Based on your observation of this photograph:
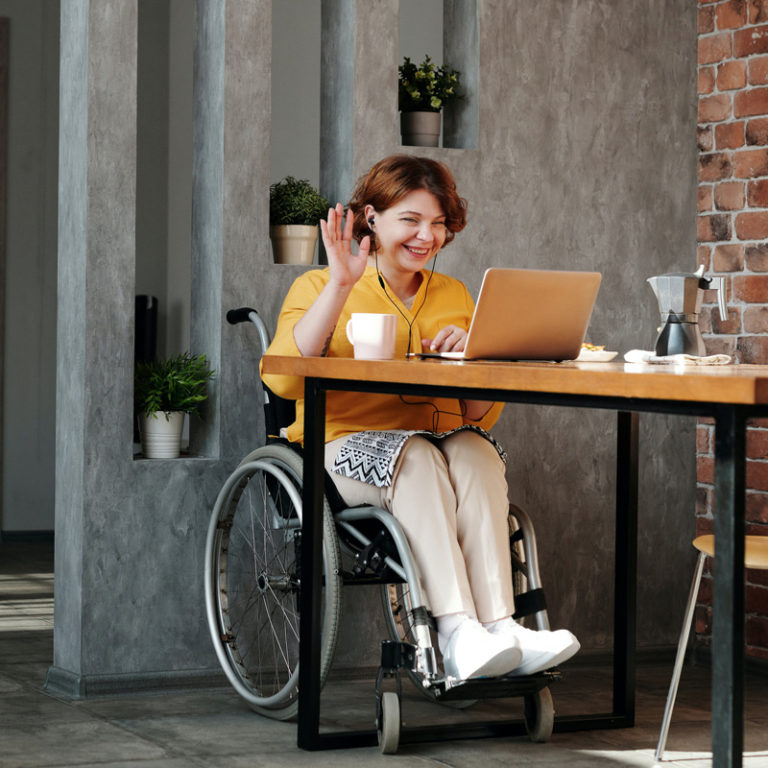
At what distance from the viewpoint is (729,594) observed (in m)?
1.81

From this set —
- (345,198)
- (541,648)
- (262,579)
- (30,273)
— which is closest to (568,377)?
(541,648)

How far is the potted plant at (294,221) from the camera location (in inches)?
139

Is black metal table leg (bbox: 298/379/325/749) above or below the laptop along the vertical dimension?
below

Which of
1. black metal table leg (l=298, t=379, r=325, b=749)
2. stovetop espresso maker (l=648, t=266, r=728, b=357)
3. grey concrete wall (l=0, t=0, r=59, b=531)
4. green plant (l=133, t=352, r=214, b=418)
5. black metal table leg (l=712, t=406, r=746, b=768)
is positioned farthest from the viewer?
grey concrete wall (l=0, t=0, r=59, b=531)

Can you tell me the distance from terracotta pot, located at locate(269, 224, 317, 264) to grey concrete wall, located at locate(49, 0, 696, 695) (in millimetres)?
60

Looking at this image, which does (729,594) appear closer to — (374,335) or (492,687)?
(492,687)

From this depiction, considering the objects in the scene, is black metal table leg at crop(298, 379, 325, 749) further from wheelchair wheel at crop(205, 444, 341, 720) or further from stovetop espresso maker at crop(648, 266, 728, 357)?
stovetop espresso maker at crop(648, 266, 728, 357)

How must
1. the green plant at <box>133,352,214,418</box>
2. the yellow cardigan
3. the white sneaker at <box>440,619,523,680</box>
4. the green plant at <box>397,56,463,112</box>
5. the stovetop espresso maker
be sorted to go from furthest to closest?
the green plant at <box>397,56,463,112</box> → the green plant at <box>133,352,214,418</box> → the yellow cardigan → the stovetop espresso maker → the white sneaker at <box>440,619,523,680</box>

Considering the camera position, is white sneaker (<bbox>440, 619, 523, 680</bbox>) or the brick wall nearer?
white sneaker (<bbox>440, 619, 523, 680</bbox>)

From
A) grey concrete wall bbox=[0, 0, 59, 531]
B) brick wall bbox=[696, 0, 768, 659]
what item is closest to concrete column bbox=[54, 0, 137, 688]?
brick wall bbox=[696, 0, 768, 659]

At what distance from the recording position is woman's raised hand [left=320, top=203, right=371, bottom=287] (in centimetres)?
275

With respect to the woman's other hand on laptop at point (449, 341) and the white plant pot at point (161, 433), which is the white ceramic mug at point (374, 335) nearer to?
the woman's other hand on laptop at point (449, 341)

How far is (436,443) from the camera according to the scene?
290cm

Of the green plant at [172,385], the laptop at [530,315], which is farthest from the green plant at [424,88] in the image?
the laptop at [530,315]
